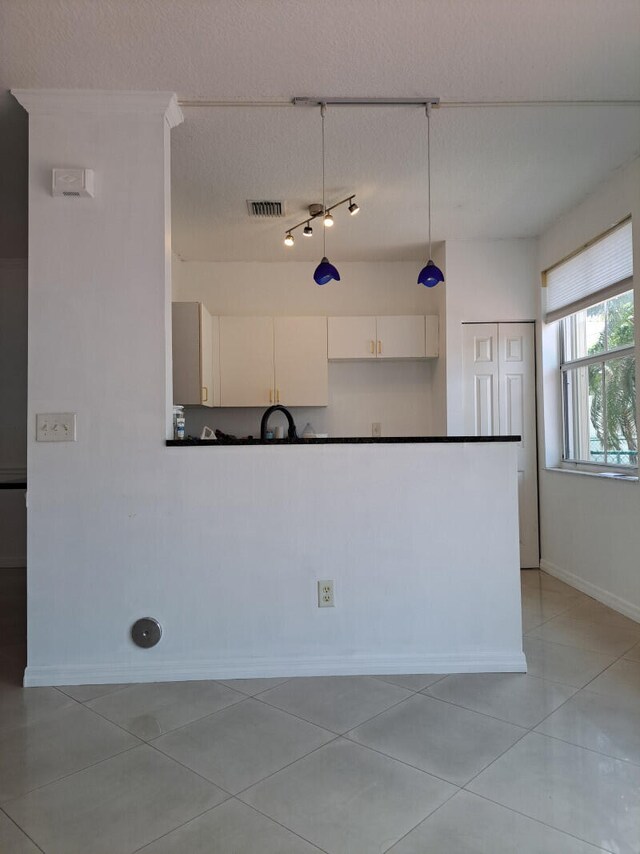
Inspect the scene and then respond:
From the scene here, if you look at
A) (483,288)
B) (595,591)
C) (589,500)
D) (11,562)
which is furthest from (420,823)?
(11,562)

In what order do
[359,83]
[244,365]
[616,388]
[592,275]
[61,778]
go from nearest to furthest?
[61,778] < [359,83] < [616,388] < [592,275] < [244,365]

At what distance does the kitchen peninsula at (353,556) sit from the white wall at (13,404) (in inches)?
121

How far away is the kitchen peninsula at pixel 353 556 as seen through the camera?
262 cm

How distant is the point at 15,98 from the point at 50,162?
331 millimetres

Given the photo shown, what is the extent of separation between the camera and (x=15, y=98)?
8.52ft

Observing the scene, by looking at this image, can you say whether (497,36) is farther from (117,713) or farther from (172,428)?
(117,713)

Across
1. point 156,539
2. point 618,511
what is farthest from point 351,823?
point 618,511

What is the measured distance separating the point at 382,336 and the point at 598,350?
66.1 inches

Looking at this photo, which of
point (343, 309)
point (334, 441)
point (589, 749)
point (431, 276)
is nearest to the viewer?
point (589, 749)

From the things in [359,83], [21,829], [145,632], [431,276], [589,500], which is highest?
[359,83]

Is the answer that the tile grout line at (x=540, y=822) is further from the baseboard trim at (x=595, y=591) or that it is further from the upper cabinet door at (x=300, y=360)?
the upper cabinet door at (x=300, y=360)

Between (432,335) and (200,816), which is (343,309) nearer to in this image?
(432,335)

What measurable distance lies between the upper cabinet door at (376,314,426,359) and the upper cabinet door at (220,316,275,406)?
952 millimetres

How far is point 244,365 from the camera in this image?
15.5 feet
